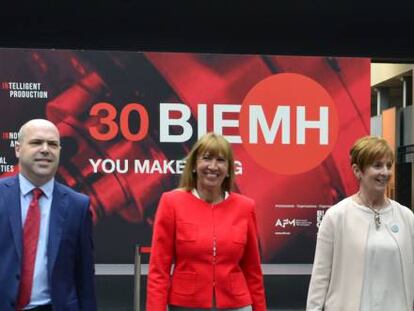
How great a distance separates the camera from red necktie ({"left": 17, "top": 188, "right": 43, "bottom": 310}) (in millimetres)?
2785

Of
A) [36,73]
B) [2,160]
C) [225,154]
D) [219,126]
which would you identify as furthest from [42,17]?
[225,154]

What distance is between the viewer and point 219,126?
659cm

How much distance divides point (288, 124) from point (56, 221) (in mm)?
4039

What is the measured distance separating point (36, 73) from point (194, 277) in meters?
3.86

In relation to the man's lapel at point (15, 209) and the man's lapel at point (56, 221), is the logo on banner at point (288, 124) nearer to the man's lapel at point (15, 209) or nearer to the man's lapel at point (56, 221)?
the man's lapel at point (56, 221)

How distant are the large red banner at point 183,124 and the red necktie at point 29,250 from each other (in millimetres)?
3599

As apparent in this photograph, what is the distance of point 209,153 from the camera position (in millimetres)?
3299

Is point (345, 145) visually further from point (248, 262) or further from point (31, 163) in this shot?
point (31, 163)

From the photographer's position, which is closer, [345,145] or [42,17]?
[345,145]

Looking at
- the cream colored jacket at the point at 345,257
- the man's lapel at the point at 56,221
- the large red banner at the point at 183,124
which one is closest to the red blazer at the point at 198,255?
the cream colored jacket at the point at 345,257

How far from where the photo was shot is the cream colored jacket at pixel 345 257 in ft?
10.3

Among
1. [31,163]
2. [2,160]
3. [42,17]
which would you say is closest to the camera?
[31,163]

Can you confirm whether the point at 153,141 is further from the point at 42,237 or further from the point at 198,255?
the point at 42,237

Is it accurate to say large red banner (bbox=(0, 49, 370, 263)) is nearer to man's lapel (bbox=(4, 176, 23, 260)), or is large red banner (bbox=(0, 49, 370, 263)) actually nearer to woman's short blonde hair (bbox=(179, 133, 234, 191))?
woman's short blonde hair (bbox=(179, 133, 234, 191))
